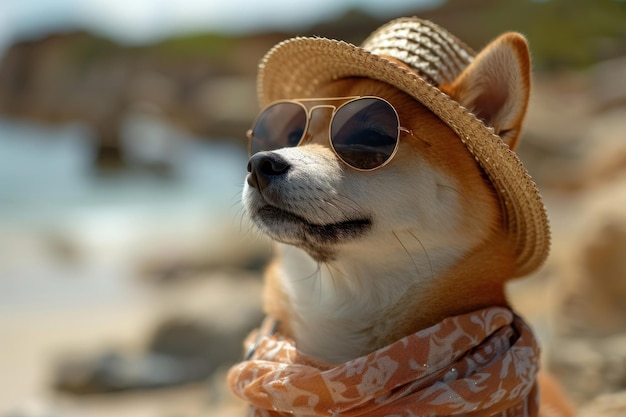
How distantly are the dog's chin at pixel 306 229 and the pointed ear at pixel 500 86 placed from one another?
515 millimetres

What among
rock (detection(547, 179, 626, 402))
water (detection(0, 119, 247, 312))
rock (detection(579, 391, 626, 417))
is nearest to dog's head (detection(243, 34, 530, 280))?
water (detection(0, 119, 247, 312))

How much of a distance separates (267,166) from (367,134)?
330 millimetres

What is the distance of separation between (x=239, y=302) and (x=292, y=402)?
419cm

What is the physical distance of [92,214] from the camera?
16578 millimetres

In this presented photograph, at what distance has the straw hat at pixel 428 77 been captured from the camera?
2.00 m

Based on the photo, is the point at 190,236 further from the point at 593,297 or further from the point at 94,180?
the point at 94,180

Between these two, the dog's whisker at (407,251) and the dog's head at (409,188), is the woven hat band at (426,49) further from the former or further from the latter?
the dog's whisker at (407,251)

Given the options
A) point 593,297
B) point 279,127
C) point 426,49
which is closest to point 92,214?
point 593,297

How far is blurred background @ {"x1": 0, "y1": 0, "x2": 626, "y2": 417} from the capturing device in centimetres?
416

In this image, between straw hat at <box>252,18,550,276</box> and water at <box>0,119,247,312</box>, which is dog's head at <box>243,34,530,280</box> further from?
water at <box>0,119,247,312</box>

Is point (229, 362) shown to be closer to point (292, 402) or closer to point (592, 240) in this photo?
point (592, 240)

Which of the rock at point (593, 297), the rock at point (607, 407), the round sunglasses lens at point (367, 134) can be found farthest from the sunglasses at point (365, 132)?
the rock at point (593, 297)

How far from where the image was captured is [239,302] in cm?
615

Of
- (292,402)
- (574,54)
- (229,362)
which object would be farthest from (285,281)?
(574,54)
